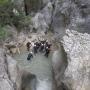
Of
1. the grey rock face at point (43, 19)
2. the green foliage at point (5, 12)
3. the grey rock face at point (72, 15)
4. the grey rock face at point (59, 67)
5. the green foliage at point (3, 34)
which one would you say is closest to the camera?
the grey rock face at point (59, 67)

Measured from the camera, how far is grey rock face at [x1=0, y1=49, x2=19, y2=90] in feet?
46.9

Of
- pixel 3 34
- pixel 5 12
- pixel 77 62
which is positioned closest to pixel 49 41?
pixel 3 34

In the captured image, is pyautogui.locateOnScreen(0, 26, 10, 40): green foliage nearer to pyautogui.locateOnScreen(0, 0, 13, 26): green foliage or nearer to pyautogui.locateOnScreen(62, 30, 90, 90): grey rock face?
pyautogui.locateOnScreen(0, 0, 13, 26): green foliage

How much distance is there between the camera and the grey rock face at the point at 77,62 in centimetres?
1450

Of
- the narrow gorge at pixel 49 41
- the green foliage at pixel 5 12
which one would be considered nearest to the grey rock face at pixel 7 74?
the narrow gorge at pixel 49 41

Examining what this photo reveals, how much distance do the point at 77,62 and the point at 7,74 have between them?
185 inches

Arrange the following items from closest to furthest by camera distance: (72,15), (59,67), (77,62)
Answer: (77,62) < (59,67) < (72,15)

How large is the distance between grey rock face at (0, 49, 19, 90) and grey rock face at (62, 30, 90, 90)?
3.32 m

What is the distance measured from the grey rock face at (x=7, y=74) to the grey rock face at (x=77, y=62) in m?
3.32

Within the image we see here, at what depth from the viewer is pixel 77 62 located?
1536 centimetres

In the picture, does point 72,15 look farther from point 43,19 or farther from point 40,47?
point 43,19

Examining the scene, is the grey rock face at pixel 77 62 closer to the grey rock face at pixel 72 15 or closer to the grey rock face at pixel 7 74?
the grey rock face at pixel 72 15

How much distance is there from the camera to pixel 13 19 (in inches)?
1034

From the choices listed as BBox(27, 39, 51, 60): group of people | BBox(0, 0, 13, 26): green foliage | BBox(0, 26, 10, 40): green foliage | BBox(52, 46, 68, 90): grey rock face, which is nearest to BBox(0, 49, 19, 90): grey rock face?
BBox(52, 46, 68, 90): grey rock face
